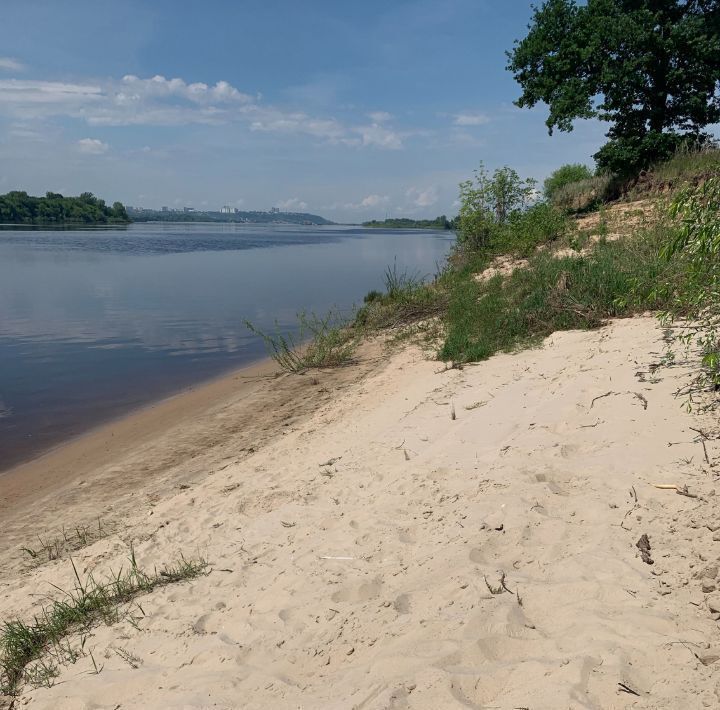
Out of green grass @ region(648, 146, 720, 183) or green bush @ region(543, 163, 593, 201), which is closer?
green grass @ region(648, 146, 720, 183)

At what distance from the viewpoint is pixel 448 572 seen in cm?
328

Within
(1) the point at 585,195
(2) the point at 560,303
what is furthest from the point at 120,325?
(1) the point at 585,195

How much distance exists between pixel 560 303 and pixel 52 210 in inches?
4861

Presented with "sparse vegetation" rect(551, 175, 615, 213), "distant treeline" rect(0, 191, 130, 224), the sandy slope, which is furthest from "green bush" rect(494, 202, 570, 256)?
"distant treeline" rect(0, 191, 130, 224)

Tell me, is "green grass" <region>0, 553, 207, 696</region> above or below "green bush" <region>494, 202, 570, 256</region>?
below

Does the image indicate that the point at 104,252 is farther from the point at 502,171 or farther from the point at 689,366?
the point at 689,366

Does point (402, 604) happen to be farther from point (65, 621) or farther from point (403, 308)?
point (403, 308)

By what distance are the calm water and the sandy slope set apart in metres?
4.91

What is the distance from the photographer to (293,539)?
4.20m

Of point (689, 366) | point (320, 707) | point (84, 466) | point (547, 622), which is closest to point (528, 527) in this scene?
point (547, 622)

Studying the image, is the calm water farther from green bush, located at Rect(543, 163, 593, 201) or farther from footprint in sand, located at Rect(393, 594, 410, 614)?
green bush, located at Rect(543, 163, 593, 201)

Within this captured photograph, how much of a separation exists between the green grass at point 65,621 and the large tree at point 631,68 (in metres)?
18.4

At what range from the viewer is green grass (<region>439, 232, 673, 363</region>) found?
300 inches

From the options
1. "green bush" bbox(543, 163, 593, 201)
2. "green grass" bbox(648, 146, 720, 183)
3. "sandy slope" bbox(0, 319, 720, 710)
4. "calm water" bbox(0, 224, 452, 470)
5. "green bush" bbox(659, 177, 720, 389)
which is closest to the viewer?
"sandy slope" bbox(0, 319, 720, 710)
